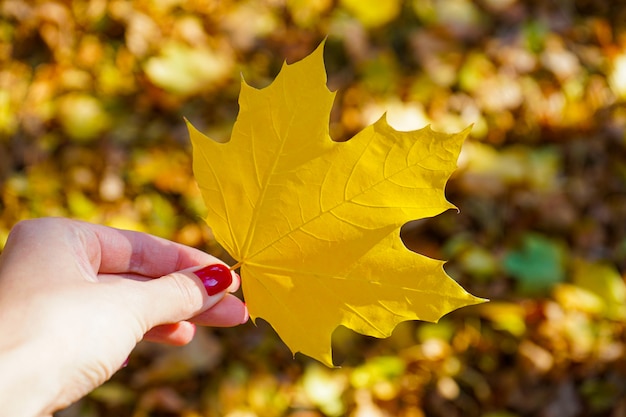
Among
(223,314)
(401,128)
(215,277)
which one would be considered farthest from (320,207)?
(401,128)

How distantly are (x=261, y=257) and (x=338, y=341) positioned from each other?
3.26ft

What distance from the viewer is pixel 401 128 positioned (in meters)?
2.36

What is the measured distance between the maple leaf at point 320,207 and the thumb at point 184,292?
0.09 m

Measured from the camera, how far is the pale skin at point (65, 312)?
3.27 feet

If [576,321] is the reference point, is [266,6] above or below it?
above

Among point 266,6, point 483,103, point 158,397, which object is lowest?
point 158,397

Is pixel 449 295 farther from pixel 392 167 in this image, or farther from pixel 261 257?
pixel 261 257

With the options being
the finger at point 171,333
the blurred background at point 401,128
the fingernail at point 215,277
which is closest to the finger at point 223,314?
the finger at point 171,333

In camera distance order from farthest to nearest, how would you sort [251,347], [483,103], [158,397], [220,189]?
1. [483,103]
2. [251,347]
3. [158,397]
4. [220,189]

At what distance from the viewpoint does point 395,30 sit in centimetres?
274

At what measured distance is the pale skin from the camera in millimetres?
996

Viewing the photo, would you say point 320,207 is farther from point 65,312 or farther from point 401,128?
point 401,128

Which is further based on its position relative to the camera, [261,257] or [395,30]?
[395,30]

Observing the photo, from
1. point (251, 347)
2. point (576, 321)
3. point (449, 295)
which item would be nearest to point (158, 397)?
point (251, 347)
